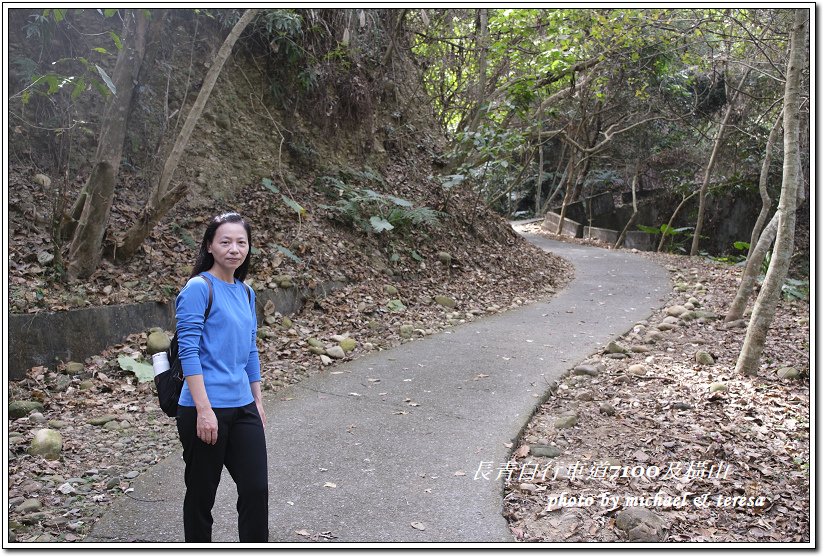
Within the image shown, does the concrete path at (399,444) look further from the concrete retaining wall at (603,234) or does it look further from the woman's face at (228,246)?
the concrete retaining wall at (603,234)

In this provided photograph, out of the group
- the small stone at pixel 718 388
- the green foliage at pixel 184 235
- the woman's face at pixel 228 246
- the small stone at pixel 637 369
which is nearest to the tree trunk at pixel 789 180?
the small stone at pixel 718 388

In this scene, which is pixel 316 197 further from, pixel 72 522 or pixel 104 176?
pixel 72 522

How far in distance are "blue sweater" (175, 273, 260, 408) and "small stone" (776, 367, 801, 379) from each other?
17.5ft

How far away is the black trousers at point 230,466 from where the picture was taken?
262 cm

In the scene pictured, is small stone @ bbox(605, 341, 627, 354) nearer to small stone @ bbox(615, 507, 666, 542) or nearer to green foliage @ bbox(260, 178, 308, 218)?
small stone @ bbox(615, 507, 666, 542)

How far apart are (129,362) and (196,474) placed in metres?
3.26

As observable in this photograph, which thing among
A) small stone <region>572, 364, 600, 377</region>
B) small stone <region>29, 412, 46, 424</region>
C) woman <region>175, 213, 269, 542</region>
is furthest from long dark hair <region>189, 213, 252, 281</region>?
small stone <region>572, 364, 600, 377</region>

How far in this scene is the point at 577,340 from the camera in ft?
25.3

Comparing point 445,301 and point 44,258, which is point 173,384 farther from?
point 445,301

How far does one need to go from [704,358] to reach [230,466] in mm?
5436

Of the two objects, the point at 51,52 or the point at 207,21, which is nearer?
the point at 51,52

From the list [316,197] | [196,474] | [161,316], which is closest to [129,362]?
[161,316]

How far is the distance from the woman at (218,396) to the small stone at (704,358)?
528 centimetres

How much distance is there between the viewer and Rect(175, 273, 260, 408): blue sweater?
257cm
